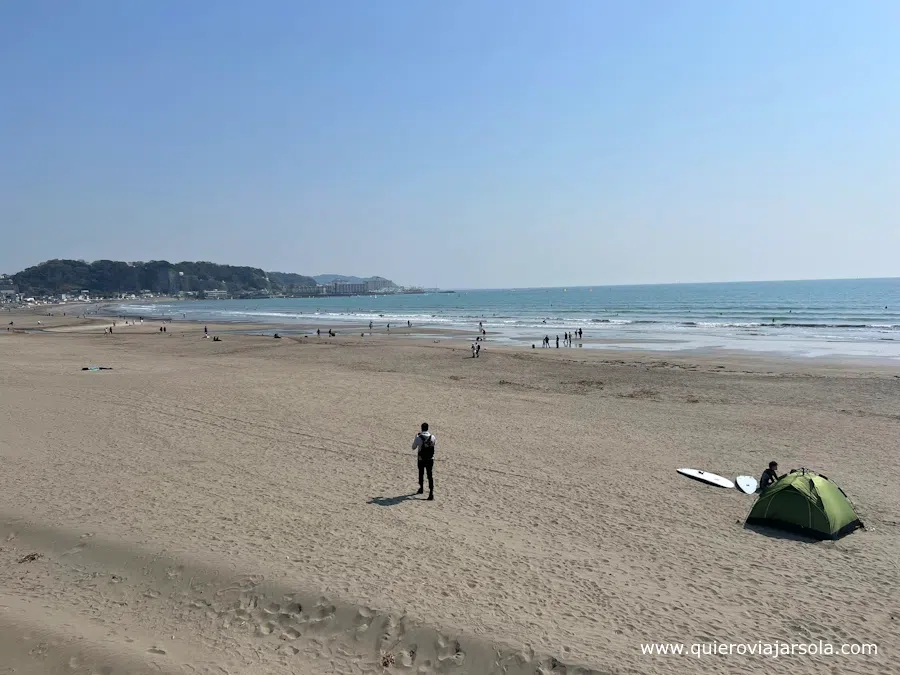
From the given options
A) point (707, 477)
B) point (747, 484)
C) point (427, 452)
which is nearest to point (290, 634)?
point (427, 452)

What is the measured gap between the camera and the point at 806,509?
9539mm

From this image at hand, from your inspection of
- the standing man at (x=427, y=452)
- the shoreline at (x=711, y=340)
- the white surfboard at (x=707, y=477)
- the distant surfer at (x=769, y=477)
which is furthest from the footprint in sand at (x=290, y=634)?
the shoreline at (x=711, y=340)

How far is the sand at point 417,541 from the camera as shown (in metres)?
6.43

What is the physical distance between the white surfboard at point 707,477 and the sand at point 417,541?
0.29 m

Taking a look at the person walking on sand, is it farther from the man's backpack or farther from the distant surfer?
the man's backpack

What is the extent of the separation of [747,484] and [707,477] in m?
0.76

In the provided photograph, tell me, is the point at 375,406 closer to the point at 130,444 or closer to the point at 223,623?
the point at 130,444

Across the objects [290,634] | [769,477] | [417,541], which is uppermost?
[769,477]

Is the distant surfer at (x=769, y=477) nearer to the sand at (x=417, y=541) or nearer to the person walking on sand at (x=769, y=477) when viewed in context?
the person walking on sand at (x=769, y=477)

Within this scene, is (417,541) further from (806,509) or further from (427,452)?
(806,509)

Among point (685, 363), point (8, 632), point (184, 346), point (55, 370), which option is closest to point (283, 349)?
point (184, 346)

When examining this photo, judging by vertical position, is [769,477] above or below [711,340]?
below

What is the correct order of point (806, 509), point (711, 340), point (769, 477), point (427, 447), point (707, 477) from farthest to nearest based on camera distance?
point (711, 340)
point (707, 477)
point (769, 477)
point (427, 447)
point (806, 509)

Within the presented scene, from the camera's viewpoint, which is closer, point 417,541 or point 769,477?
point 417,541
